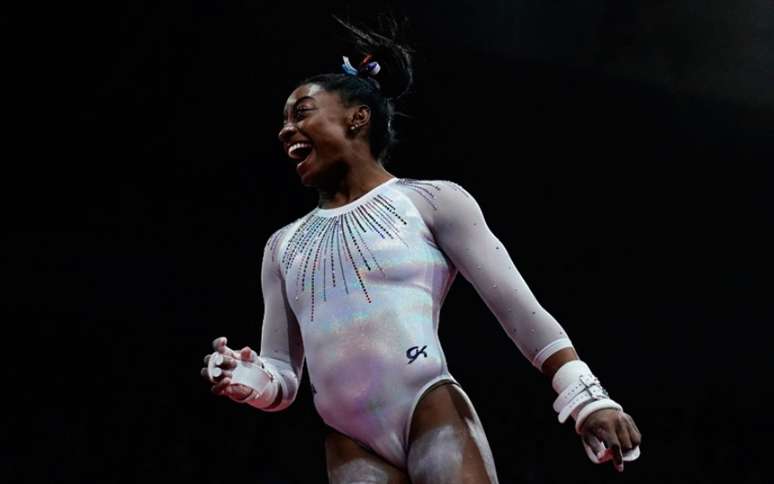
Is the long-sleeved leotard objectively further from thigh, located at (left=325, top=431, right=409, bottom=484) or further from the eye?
the eye

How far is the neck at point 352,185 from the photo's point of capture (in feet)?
6.90

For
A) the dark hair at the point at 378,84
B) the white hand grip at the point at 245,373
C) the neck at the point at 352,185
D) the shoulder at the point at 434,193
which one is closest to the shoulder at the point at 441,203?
the shoulder at the point at 434,193

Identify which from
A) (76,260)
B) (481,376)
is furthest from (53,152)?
(481,376)

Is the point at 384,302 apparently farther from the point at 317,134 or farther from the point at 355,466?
the point at 317,134

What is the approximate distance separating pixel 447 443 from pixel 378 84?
1.03m

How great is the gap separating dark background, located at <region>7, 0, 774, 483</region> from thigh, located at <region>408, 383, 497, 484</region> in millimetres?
2437

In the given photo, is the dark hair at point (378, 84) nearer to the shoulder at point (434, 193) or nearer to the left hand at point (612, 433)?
the shoulder at point (434, 193)

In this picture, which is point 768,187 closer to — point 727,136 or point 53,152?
point 727,136

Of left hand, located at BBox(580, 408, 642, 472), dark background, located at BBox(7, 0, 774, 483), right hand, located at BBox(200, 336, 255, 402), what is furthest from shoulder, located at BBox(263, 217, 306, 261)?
dark background, located at BBox(7, 0, 774, 483)

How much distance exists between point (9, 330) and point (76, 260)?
463mm

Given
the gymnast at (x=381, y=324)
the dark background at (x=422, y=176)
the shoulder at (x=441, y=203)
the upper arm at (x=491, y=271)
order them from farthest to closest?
1. the dark background at (x=422, y=176)
2. the shoulder at (x=441, y=203)
3. the upper arm at (x=491, y=271)
4. the gymnast at (x=381, y=324)

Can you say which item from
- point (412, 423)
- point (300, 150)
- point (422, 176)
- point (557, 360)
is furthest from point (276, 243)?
point (422, 176)

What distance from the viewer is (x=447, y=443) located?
1677 millimetres

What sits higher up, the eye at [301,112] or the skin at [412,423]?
the eye at [301,112]
